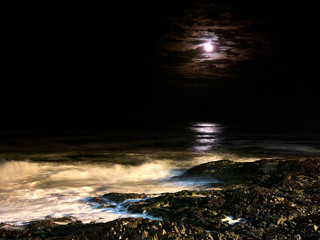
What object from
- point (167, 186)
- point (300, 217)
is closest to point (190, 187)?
point (167, 186)

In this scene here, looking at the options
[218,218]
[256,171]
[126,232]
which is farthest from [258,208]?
[256,171]

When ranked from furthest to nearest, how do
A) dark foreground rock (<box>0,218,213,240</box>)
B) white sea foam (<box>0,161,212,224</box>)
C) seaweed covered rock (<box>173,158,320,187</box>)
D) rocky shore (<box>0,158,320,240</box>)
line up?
seaweed covered rock (<box>173,158,320,187</box>), white sea foam (<box>0,161,212,224</box>), rocky shore (<box>0,158,320,240</box>), dark foreground rock (<box>0,218,213,240</box>)

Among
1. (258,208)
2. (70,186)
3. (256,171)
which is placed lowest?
(70,186)

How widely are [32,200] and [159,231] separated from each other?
4793 millimetres

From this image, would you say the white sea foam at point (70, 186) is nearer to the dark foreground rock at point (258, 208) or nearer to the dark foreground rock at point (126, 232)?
the dark foreground rock at point (258, 208)

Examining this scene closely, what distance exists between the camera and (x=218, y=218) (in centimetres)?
530

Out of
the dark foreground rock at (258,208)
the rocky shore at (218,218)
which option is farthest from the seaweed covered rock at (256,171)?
the rocky shore at (218,218)

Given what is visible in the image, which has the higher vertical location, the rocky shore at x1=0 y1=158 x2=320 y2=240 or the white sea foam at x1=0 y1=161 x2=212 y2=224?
the rocky shore at x1=0 y1=158 x2=320 y2=240

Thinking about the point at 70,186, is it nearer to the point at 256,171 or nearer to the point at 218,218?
the point at 256,171

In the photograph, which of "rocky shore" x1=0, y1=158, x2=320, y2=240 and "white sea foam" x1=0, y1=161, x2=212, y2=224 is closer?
"rocky shore" x1=0, y1=158, x2=320, y2=240

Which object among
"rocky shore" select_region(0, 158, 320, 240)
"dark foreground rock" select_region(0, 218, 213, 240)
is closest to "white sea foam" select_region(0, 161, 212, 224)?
"rocky shore" select_region(0, 158, 320, 240)

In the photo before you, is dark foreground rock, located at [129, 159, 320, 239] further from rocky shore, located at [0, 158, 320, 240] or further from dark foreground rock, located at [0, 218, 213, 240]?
dark foreground rock, located at [0, 218, 213, 240]

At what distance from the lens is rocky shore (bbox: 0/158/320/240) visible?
15.3ft

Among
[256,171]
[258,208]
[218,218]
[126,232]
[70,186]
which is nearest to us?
[126,232]
